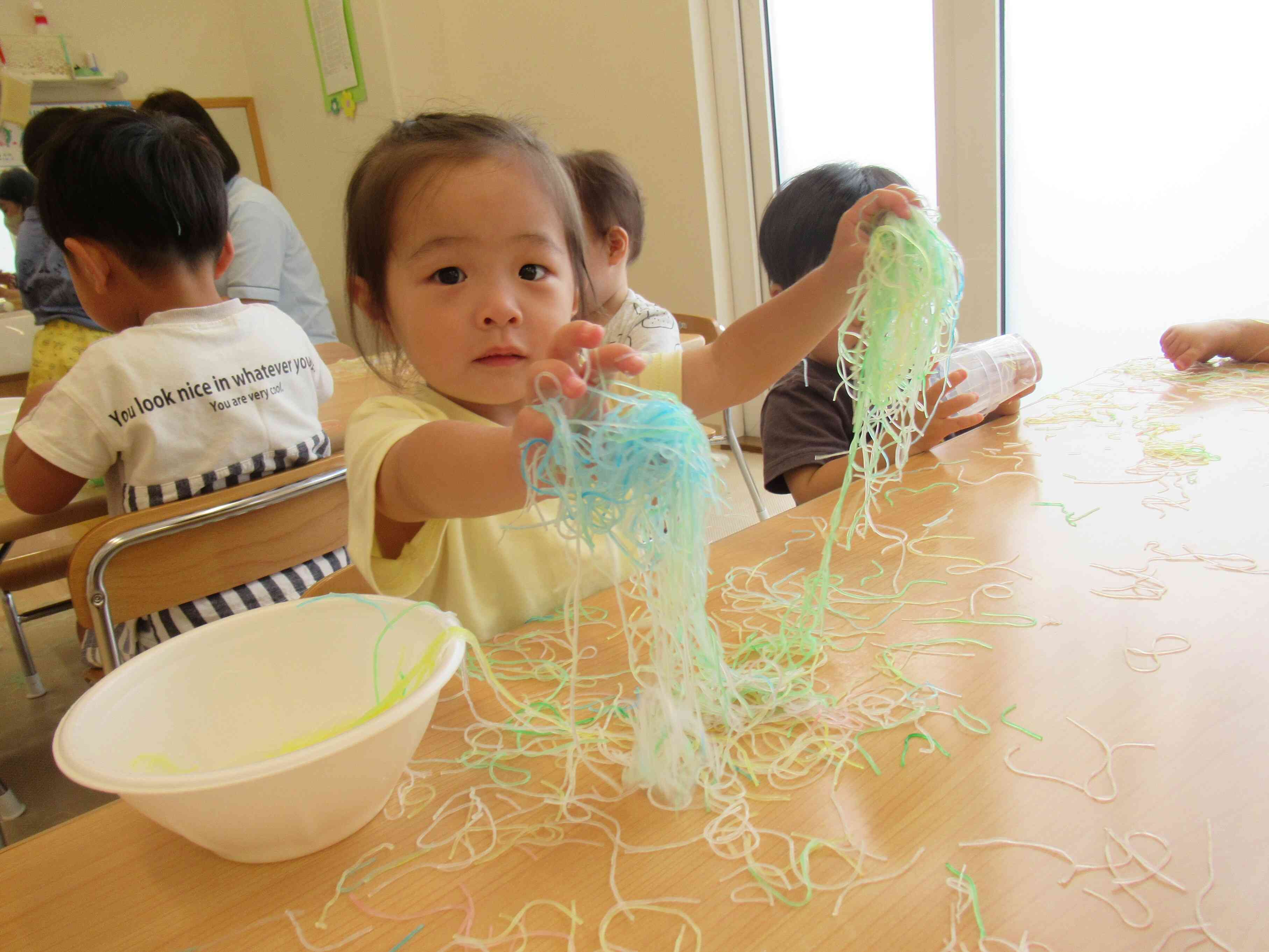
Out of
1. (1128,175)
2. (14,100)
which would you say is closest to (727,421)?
(1128,175)

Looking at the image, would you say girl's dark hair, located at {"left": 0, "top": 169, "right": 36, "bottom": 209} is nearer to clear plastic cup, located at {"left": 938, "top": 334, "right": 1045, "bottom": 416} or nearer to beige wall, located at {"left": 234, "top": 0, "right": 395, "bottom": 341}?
beige wall, located at {"left": 234, "top": 0, "right": 395, "bottom": 341}

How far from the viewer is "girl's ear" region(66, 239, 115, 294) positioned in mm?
1281

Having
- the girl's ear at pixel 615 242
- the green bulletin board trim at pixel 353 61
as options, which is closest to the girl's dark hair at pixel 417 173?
the girl's ear at pixel 615 242

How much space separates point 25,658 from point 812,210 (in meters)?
2.19

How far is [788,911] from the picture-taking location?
0.42 metres

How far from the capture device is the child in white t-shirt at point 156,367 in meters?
1.19

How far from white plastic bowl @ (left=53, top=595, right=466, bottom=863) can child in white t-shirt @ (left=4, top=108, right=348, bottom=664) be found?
569 millimetres

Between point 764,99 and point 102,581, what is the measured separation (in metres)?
2.60

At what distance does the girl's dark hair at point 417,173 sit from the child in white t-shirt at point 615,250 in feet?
2.84

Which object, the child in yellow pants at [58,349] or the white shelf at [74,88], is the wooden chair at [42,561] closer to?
the child in yellow pants at [58,349]

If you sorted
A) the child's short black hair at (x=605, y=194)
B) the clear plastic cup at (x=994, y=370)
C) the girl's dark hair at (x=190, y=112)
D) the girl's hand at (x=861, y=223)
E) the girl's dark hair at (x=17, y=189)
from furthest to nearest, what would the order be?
the girl's dark hair at (x=17, y=189), the girl's dark hair at (x=190, y=112), the child's short black hair at (x=605, y=194), the clear plastic cup at (x=994, y=370), the girl's hand at (x=861, y=223)

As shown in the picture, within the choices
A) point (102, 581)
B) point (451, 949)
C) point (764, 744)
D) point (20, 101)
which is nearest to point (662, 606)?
point (764, 744)

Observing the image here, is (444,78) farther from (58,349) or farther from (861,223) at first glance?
(861,223)

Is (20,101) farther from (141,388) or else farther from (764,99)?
(141,388)
